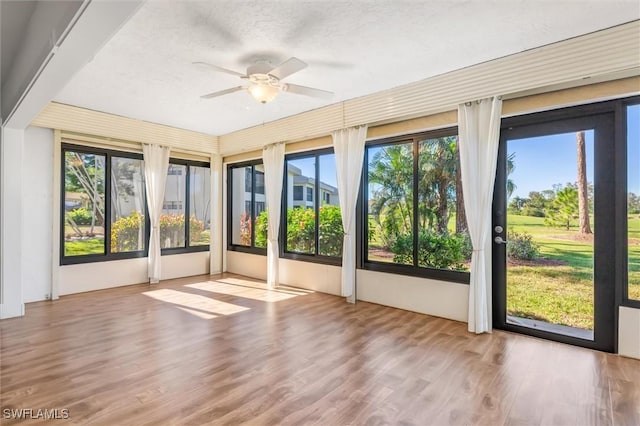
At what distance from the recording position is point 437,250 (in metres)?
4.22

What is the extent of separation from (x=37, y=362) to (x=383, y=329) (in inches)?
127

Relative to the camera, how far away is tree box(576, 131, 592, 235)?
3.22 meters

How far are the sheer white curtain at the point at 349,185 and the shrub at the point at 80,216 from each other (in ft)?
13.5

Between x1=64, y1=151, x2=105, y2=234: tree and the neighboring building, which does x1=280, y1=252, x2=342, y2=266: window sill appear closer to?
the neighboring building

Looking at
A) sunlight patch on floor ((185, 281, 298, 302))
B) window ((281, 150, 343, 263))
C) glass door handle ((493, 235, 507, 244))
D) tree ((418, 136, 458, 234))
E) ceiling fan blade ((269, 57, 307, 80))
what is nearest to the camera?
ceiling fan blade ((269, 57, 307, 80))

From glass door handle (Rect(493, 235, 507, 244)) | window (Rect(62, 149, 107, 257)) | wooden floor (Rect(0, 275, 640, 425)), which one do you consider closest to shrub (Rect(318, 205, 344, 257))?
wooden floor (Rect(0, 275, 640, 425))

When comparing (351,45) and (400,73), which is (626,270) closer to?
(400,73)

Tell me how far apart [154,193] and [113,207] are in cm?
68

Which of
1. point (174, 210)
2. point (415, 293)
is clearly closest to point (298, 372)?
point (415, 293)

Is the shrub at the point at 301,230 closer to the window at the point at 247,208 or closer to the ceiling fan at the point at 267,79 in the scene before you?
the window at the point at 247,208

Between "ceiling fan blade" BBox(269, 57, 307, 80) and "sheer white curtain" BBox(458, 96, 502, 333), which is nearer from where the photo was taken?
"ceiling fan blade" BBox(269, 57, 307, 80)

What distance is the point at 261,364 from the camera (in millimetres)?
2783

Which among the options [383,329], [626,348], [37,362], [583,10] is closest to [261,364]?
[383,329]

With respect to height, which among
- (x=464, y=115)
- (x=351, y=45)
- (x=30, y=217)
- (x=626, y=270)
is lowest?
(x=626, y=270)
